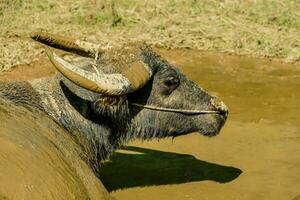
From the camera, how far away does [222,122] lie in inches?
302

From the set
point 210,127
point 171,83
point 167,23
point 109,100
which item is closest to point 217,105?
point 210,127

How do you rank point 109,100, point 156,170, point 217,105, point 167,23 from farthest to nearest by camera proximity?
point 167,23 → point 156,170 → point 217,105 → point 109,100

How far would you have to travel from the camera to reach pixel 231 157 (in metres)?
8.78

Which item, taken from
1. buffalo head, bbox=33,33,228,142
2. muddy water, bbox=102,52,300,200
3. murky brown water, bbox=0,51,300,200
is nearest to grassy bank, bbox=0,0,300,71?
murky brown water, bbox=0,51,300,200

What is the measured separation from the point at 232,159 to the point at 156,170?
1009 millimetres

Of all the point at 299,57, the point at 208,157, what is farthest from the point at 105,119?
the point at 299,57

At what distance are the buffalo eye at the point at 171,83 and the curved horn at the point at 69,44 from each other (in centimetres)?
79

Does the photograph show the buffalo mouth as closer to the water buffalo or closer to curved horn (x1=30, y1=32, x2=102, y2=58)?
the water buffalo

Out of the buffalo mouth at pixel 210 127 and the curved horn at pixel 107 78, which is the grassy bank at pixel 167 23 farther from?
the curved horn at pixel 107 78

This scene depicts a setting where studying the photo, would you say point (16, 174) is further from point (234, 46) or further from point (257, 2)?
point (257, 2)

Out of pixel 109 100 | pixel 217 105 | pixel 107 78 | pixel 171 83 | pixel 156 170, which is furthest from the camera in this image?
pixel 156 170

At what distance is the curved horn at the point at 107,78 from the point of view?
553cm

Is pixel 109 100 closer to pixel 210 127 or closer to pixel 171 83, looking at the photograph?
pixel 171 83

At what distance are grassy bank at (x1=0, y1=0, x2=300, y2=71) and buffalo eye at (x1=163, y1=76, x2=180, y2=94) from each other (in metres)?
5.75
